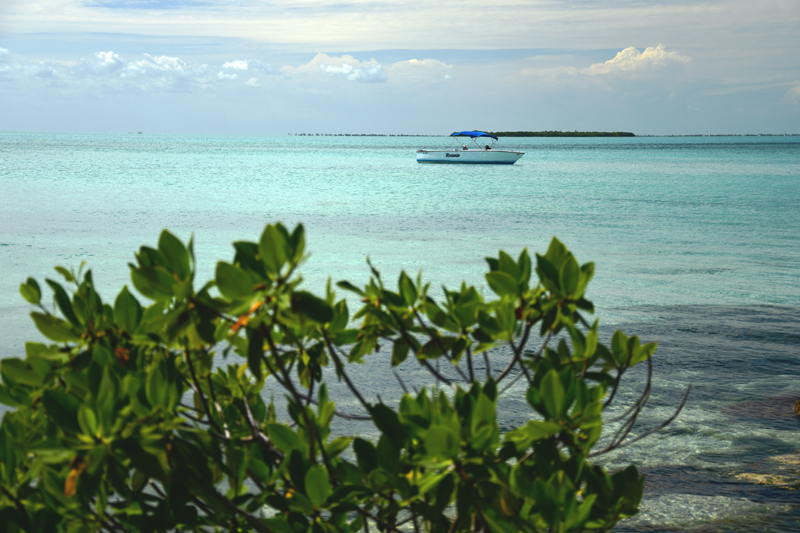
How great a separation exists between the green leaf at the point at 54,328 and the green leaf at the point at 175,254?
31cm

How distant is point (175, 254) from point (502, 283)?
2.25ft

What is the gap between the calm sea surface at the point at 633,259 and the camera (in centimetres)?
395

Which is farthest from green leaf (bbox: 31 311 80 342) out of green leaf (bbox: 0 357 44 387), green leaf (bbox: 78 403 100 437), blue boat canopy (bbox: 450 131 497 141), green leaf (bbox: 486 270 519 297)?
blue boat canopy (bbox: 450 131 497 141)

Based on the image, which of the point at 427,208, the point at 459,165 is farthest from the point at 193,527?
the point at 459,165

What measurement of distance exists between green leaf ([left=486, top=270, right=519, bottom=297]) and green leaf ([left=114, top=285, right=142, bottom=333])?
730mm

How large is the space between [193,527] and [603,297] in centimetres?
790

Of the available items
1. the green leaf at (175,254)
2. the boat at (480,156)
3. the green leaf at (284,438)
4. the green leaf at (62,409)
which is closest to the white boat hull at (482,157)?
the boat at (480,156)

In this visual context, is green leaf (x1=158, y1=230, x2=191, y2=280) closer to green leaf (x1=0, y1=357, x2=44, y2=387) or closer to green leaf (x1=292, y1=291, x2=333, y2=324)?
green leaf (x1=292, y1=291, x2=333, y2=324)

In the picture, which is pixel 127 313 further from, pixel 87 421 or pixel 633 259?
pixel 633 259

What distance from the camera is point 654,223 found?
61.4ft

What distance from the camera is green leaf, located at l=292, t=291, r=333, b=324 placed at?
1.07m

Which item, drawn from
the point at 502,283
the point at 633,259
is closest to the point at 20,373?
the point at 502,283

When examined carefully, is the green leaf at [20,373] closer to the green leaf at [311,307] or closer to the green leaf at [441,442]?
the green leaf at [311,307]

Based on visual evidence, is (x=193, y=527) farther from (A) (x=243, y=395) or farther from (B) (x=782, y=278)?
(B) (x=782, y=278)
